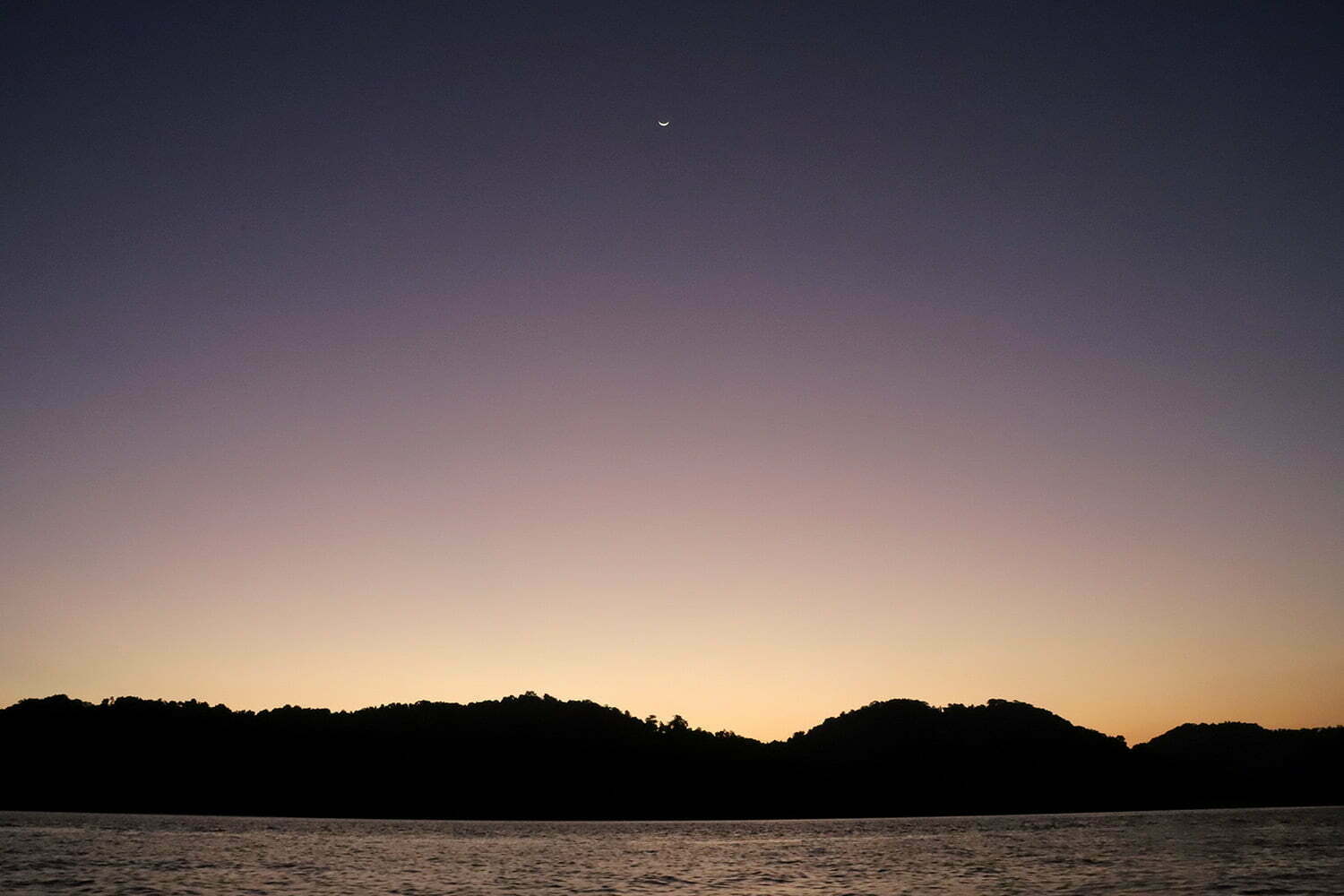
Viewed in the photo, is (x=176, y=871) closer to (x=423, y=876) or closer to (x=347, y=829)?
(x=423, y=876)

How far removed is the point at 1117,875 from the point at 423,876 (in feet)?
160

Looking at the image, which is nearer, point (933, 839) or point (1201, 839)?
point (1201, 839)

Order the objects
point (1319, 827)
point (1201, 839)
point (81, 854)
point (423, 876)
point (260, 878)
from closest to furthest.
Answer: point (260, 878) → point (423, 876) → point (81, 854) → point (1201, 839) → point (1319, 827)

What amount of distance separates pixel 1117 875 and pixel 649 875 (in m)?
33.2

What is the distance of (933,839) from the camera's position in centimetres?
13088

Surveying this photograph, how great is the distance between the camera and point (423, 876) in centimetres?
6606

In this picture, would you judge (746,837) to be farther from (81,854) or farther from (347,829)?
(81,854)

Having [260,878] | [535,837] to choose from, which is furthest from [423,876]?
[535,837]

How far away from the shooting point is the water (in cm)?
5753

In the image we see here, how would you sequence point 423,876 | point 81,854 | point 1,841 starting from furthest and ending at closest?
point 1,841
point 81,854
point 423,876

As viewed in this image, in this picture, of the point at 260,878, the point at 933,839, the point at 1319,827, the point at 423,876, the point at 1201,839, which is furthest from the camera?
the point at 1319,827

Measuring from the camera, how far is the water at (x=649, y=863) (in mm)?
57531

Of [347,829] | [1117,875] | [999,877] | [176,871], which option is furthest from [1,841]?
[1117,875]

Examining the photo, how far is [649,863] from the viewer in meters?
83.1
